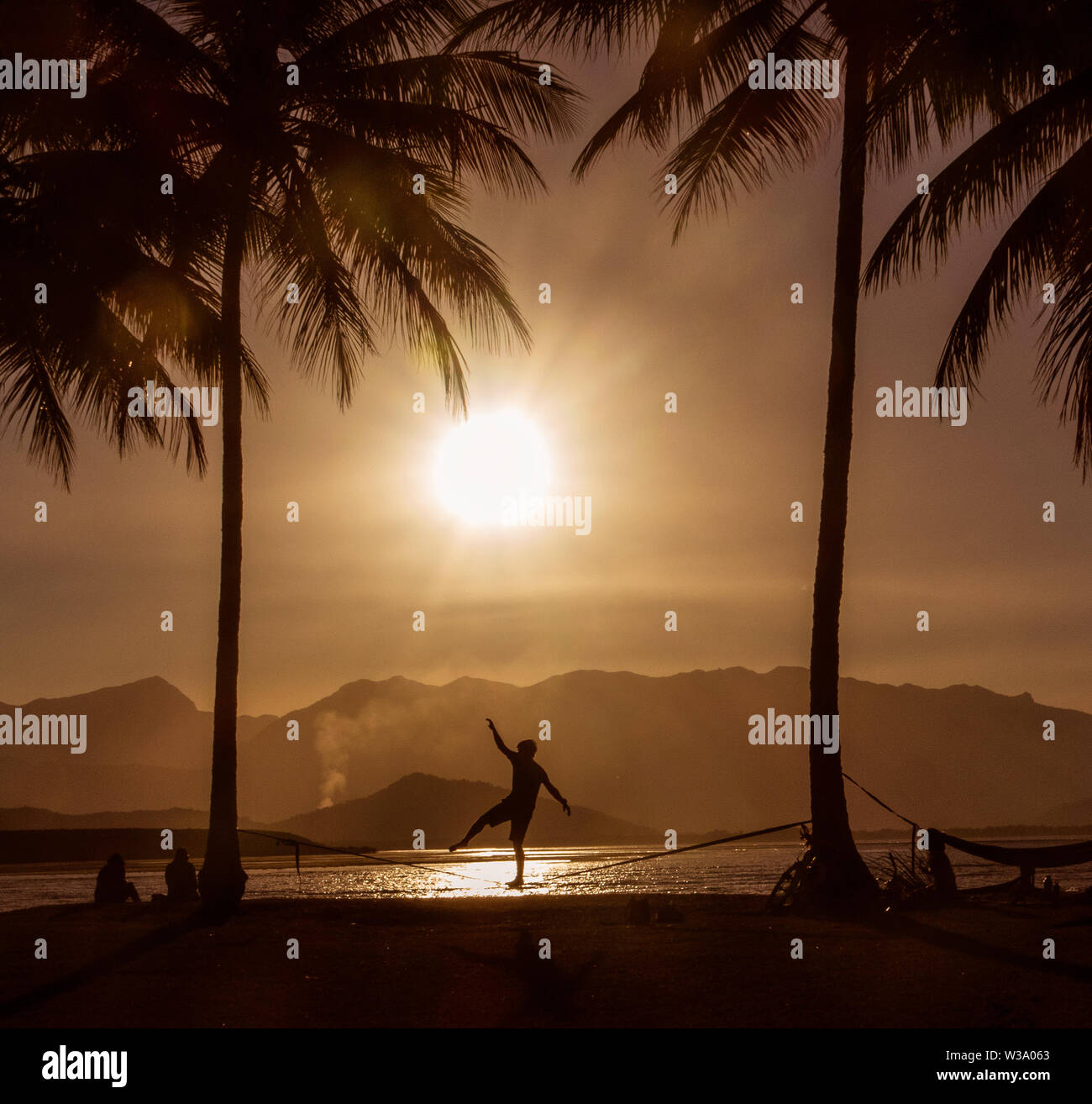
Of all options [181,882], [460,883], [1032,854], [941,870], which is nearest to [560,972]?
[941,870]

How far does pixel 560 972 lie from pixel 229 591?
715 centimetres

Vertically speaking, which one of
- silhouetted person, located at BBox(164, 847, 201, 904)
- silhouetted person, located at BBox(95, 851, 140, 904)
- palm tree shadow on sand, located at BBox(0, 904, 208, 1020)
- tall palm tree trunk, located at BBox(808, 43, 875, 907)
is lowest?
silhouetted person, located at BBox(95, 851, 140, 904)

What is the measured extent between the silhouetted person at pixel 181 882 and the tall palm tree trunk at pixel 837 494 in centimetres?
860

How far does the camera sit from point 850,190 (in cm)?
1492

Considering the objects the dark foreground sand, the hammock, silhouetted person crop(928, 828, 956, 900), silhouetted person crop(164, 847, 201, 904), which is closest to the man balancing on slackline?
the dark foreground sand

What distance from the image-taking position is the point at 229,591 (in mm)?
15336

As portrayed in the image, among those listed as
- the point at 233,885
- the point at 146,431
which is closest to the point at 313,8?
the point at 146,431

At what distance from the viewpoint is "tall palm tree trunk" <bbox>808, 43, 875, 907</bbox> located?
14289 mm

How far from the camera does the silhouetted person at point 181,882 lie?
16.8 m

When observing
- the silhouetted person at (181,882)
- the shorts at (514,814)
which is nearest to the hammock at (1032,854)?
the shorts at (514,814)

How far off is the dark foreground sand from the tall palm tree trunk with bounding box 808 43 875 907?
4.07 ft

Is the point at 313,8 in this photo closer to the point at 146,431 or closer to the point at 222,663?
the point at 146,431

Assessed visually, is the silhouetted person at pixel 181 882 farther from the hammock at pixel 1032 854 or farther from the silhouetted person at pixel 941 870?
the hammock at pixel 1032 854

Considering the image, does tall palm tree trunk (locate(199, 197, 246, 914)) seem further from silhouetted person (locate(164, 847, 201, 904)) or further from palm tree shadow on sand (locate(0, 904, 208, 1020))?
silhouetted person (locate(164, 847, 201, 904))
